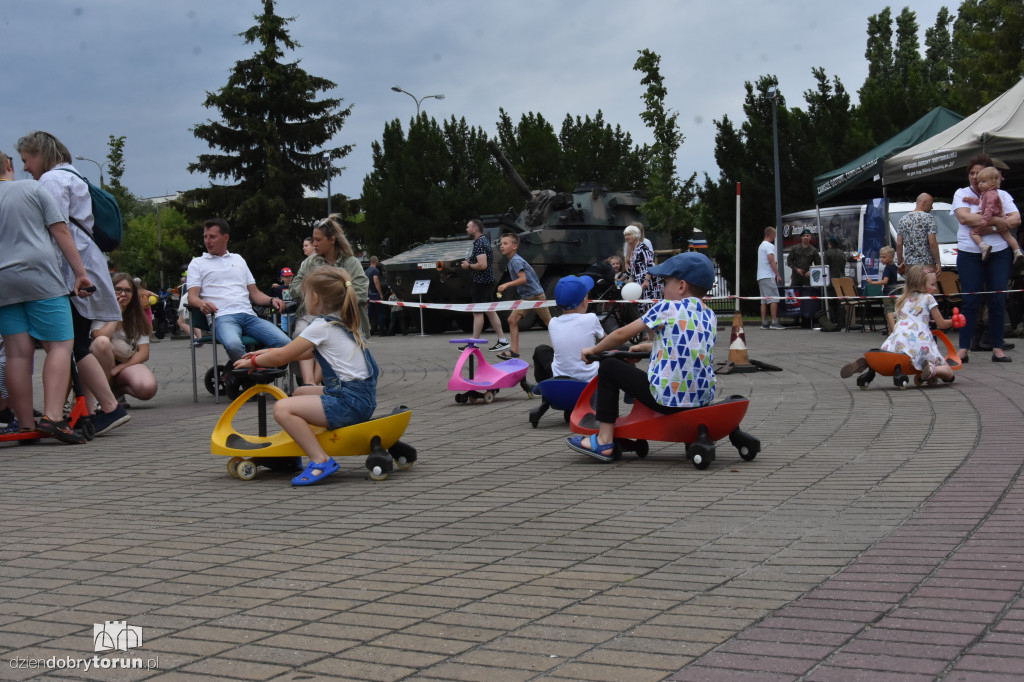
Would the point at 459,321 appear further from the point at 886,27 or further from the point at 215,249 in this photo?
the point at 886,27

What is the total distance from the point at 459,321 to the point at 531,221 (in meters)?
2.96

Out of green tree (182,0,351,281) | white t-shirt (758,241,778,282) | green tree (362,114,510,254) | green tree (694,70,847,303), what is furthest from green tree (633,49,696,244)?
green tree (182,0,351,281)

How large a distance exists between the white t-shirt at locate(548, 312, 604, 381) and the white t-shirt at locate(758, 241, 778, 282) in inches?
562

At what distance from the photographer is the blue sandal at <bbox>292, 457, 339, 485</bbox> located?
6312mm

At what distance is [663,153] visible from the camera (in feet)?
105

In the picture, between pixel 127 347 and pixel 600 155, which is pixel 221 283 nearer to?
pixel 127 347

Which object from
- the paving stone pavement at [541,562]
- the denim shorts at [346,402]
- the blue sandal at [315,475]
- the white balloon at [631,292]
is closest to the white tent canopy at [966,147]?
the paving stone pavement at [541,562]

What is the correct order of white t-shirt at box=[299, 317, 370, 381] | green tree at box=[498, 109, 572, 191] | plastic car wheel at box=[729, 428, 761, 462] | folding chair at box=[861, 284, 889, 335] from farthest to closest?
green tree at box=[498, 109, 572, 191]
folding chair at box=[861, 284, 889, 335]
plastic car wheel at box=[729, 428, 761, 462]
white t-shirt at box=[299, 317, 370, 381]

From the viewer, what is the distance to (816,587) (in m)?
3.85

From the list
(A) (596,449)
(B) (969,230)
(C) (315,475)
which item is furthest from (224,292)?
(B) (969,230)

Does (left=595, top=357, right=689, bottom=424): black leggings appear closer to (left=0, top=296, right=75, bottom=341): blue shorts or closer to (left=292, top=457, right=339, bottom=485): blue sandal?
(left=292, top=457, right=339, bottom=485): blue sandal

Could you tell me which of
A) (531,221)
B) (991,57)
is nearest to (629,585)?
(531,221)

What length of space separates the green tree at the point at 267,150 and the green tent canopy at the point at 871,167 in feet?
110

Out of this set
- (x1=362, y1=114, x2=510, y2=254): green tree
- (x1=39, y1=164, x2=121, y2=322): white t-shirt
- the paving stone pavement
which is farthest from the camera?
(x1=362, y1=114, x2=510, y2=254): green tree
